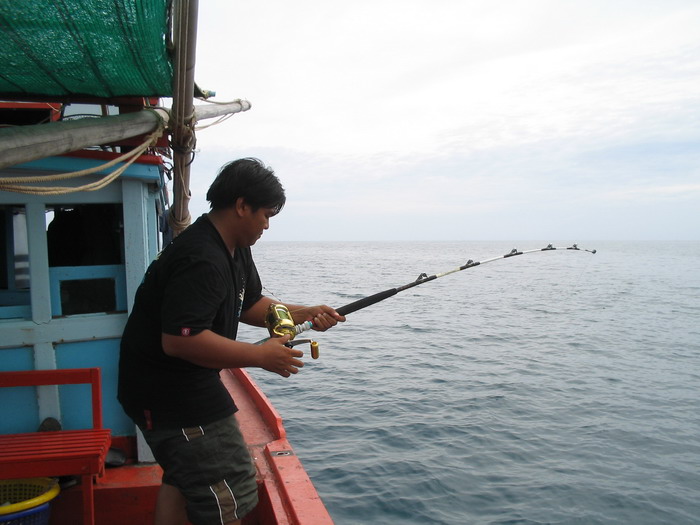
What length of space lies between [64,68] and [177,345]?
5.91 feet

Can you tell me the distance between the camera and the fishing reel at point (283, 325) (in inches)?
105

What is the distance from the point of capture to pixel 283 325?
2734mm

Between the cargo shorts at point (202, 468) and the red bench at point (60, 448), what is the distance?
26.4 inches

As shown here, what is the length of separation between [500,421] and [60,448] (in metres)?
7.29

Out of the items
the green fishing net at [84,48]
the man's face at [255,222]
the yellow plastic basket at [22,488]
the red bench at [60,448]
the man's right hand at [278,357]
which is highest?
the green fishing net at [84,48]

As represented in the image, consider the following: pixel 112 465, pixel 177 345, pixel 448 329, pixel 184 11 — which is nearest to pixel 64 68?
pixel 184 11

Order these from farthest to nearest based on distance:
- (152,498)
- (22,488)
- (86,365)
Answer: (86,365) < (152,498) < (22,488)

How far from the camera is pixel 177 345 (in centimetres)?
213

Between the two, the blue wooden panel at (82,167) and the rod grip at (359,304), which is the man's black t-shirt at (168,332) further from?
the blue wooden panel at (82,167)

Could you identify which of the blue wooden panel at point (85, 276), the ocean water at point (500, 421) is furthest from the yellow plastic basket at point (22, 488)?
the ocean water at point (500, 421)

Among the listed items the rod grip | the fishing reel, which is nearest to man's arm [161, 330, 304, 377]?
the fishing reel

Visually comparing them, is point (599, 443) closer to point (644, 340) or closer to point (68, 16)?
point (68, 16)

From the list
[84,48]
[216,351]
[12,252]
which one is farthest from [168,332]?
[12,252]

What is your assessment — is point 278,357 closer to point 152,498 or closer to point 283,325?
point 283,325
